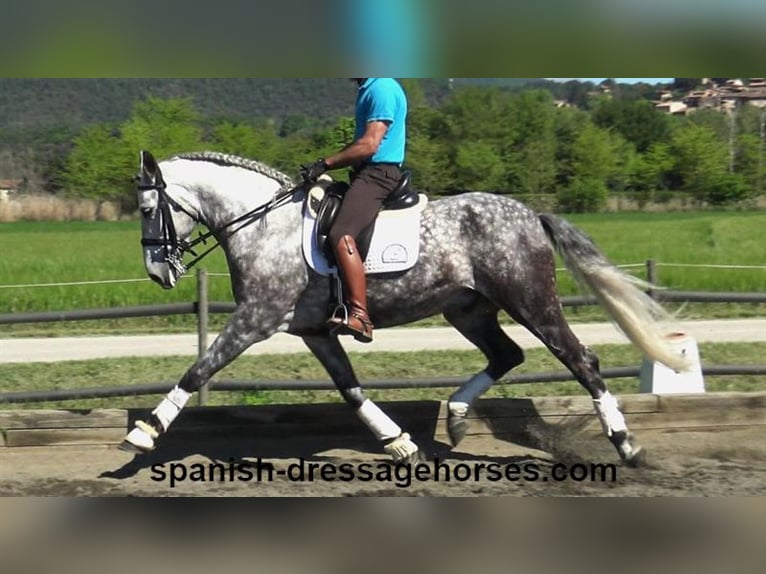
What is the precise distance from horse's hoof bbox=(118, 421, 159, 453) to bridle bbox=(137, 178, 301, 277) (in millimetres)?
855

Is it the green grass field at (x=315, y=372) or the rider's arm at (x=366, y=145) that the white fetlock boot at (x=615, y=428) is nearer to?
the rider's arm at (x=366, y=145)

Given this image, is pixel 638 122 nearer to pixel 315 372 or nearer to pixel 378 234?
pixel 315 372

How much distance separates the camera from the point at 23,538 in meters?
4.68

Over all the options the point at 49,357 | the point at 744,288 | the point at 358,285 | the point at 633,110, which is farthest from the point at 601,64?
the point at 633,110

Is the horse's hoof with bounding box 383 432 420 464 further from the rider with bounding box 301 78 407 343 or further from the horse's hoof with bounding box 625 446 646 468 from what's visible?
the horse's hoof with bounding box 625 446 646 468

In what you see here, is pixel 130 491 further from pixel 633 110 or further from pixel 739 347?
pixel 633 110

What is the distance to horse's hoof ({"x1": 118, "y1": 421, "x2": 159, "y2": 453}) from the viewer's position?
5.27 m

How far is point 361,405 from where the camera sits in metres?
5.59

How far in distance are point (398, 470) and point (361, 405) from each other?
0.44m

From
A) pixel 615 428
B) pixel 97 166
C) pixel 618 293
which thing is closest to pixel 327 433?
pixel 615 428

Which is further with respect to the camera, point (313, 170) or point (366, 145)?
point (313, 170)

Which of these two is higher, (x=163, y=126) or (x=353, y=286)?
(x=163, y=126)

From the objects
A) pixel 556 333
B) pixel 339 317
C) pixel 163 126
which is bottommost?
pixel 556 333

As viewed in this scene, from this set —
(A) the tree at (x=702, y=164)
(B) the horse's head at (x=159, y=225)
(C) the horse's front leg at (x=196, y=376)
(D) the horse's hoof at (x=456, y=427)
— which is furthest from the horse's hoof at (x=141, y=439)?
(A) the tree at (x=702, y=164)
